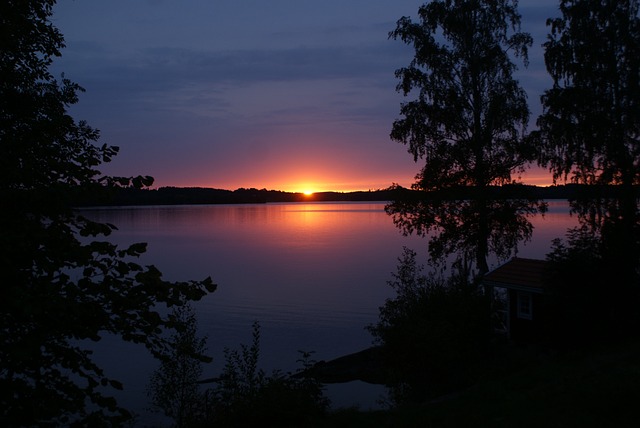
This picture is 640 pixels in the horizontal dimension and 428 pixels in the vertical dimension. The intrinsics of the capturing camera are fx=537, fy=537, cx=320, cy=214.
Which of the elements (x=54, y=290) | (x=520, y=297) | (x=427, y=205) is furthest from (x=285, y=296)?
(x=54, y=290)

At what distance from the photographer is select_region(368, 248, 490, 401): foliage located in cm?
1930

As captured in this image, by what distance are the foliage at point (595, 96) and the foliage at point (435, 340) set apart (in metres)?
13.1

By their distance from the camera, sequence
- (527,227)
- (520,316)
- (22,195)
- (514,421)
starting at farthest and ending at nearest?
1. (527,227)
2. (520,316)
3. (514,421)
4. (22,195)

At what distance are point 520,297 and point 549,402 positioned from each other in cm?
1190

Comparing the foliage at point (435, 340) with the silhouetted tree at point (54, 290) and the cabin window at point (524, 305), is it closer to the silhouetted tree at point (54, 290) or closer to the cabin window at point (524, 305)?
the cabin window at point (524, 305)

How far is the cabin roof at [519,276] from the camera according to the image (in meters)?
22.8

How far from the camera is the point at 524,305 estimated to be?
23.5 m

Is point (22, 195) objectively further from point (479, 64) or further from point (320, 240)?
point (320, 240)

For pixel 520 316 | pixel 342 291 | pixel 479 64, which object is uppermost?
pixel 479 64

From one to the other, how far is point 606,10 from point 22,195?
31654 mm

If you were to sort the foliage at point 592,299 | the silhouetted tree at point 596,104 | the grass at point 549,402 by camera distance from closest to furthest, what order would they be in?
the grass at point 549,402 < the foliage at point 592,299 < the silhouetted tree at point 596,104

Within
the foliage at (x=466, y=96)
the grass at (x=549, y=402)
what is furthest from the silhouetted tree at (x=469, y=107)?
the grass at (x=549, y=402)

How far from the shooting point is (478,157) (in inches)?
1166

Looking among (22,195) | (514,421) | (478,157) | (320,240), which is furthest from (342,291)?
(320,240)
